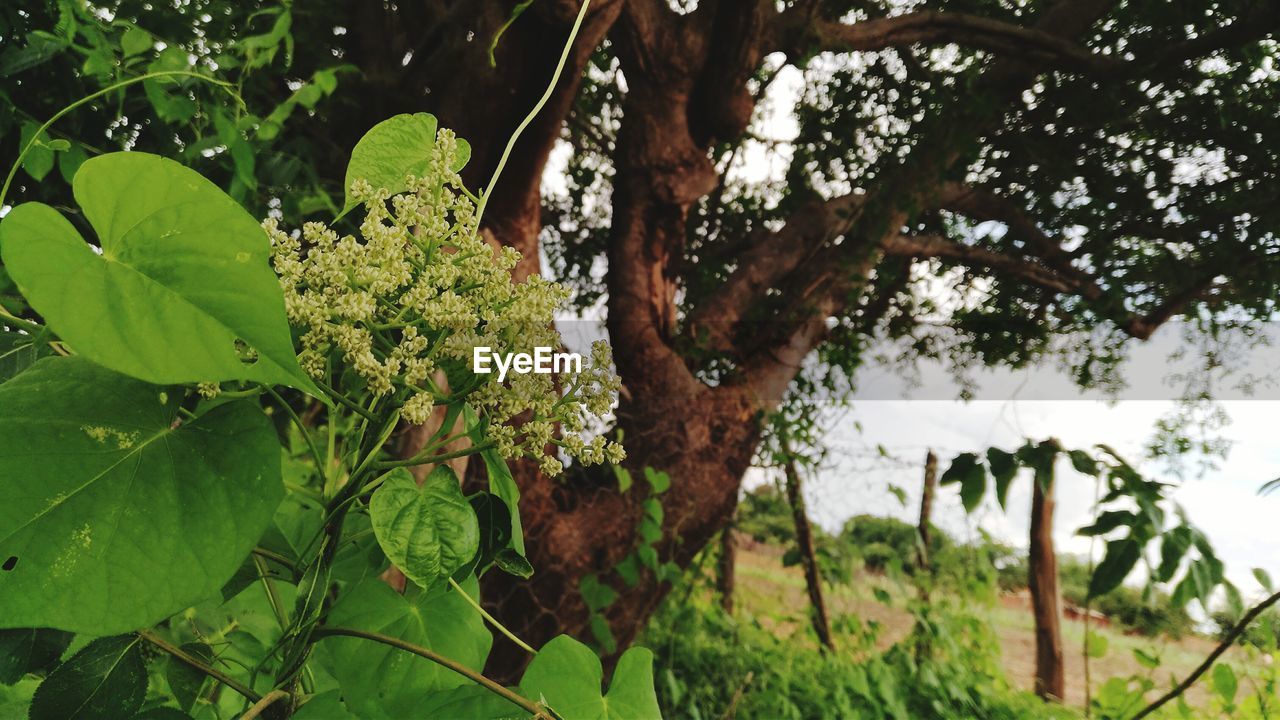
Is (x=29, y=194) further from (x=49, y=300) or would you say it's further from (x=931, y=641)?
(x=931, y=641)

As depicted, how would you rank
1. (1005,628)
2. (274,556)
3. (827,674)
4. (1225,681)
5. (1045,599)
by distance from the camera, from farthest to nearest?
(1005,628) → (1045,599) → (827,674) → (1225,681) → (274,556)

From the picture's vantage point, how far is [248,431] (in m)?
0.29

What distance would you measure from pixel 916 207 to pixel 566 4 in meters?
1.33

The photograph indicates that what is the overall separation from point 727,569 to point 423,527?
231 cm

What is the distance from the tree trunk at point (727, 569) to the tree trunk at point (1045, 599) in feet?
3.34

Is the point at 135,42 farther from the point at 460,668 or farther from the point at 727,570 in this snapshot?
the point at 727,570

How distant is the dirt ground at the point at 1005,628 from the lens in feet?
8.46

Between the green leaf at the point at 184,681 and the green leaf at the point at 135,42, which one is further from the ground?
the green leaf at the point at 135,42

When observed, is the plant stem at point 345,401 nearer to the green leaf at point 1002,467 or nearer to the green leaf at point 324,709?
the green leaf at point 324,709

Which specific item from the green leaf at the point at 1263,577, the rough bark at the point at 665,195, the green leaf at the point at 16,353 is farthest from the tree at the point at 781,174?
the green leaf at the point at 1263,577

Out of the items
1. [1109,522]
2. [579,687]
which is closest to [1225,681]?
[1109,522]

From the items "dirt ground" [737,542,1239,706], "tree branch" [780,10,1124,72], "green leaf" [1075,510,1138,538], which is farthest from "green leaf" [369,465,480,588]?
"dirt ground" [737,542,1239,706]

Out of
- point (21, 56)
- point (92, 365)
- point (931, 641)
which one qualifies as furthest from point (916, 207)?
point (92, 365)

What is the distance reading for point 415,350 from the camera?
0.31 meters
